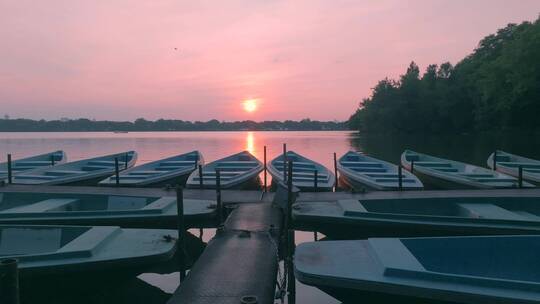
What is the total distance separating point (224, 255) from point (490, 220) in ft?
18.6

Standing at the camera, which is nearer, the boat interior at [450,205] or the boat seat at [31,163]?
the boat interior at [450,205]

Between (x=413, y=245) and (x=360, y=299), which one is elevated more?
(x=413, y=245)

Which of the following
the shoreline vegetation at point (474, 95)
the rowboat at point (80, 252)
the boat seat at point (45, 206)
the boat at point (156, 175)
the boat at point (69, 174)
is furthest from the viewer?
the shoreline vegetation at point (474, 95)

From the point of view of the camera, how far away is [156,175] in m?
16.6

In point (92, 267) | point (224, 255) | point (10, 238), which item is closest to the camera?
point (92, 267)

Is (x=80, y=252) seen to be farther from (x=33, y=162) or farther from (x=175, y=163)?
(x=33, y=162)

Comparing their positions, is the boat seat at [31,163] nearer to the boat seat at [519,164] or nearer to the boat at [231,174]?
the boat at [231,174]

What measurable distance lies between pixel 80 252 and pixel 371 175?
12.4 meters

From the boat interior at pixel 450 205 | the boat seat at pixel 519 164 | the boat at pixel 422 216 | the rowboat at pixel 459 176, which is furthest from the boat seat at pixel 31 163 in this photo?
the boat seat at pixel 519 164

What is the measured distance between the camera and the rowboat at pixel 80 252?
6.88 meters

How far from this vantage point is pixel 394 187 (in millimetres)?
13766

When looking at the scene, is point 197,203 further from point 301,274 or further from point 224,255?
point 301,274

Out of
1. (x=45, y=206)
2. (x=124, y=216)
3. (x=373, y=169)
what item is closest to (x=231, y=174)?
(x=373, y=169)

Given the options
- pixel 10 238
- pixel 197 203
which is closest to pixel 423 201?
pixel 197 203
